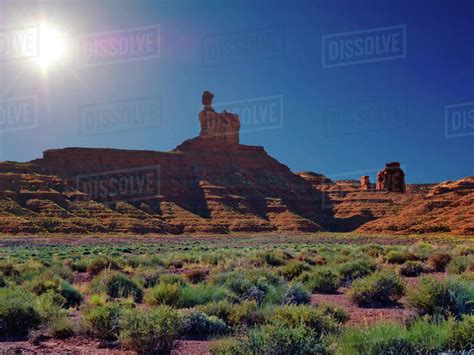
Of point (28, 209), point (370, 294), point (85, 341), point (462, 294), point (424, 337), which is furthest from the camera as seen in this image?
point (28, 209)

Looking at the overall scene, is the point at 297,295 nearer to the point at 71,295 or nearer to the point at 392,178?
the point at 71,295

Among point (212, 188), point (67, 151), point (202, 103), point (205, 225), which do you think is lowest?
point (205, 225)

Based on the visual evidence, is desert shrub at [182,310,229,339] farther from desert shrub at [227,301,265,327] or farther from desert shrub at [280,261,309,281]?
desert shrub at [280,261,309,281]

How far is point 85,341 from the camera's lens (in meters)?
7.79

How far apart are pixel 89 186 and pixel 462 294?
3092 inches

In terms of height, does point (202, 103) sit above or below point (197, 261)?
above

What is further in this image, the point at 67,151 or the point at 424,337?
the point at 67,151

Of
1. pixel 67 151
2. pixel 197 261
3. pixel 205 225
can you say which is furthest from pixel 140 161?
pixel 197 261

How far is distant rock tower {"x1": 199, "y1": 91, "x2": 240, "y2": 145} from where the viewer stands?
376 ft

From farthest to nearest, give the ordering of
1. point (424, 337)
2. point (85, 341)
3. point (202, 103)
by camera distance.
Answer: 1. point (202, 103)
2. point (85, 341)
3. point (424, 337)

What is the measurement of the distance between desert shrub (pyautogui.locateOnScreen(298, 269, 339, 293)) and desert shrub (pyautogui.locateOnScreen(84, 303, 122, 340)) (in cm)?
620

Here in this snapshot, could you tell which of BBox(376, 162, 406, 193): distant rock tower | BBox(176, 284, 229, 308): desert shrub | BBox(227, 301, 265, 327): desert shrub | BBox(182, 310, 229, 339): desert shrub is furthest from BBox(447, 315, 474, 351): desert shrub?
BBox(376, 162, 406, 193): distant rock tower

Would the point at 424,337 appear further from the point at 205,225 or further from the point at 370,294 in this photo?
the point at 205,225

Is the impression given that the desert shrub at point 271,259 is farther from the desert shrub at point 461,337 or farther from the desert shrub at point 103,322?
the desert shrub at point 461,337
